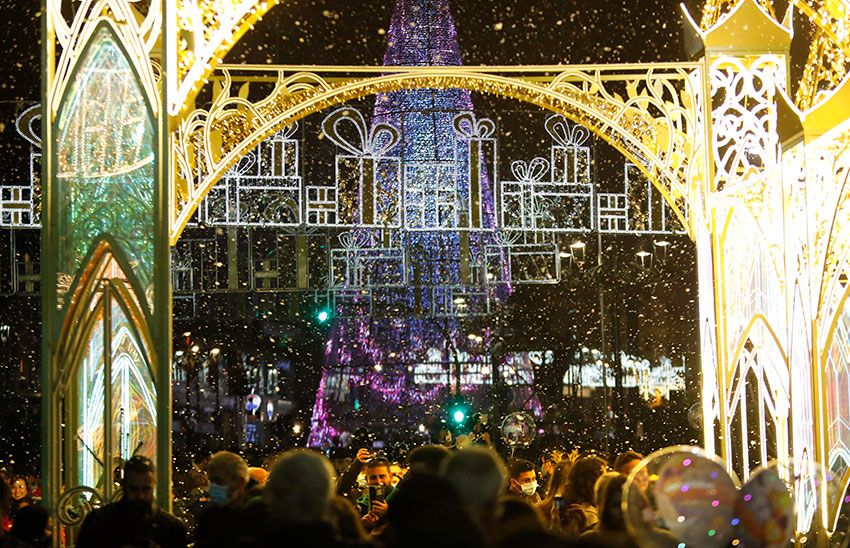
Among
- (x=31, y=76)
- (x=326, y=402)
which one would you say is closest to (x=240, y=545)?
(x=31, y=76)

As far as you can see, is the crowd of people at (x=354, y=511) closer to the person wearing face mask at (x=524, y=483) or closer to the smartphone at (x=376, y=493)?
the person wearing face mask at (x=524, y=483)

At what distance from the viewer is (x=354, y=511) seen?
6.17m

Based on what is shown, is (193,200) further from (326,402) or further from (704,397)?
(326,402)

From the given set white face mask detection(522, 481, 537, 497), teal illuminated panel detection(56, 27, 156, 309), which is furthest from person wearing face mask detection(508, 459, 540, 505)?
teal illuminated panel detection(56, 27, 156, 309)

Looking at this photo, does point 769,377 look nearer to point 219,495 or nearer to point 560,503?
point 560,503

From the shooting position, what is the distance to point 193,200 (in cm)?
1233

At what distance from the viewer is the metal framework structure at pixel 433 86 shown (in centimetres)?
863

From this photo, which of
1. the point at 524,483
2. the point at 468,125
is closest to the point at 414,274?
the point at 468,125

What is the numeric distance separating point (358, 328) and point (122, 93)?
83.4ft

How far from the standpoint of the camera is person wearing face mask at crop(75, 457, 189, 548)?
660cm

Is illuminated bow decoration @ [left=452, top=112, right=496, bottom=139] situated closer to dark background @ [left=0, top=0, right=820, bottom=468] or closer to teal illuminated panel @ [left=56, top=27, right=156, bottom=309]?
dark background @ [left=0, top=0, right=820, bottom=468]

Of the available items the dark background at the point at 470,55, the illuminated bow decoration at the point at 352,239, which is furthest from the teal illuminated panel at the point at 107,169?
the illuminated bow decoration at the point at 352,239

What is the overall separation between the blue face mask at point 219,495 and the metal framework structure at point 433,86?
1759mm

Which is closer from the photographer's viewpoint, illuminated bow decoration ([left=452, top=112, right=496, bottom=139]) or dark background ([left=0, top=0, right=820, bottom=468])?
illuminated bow decoration ([left=452, top=112, right=496, bottom=139])
